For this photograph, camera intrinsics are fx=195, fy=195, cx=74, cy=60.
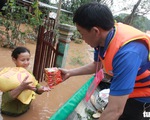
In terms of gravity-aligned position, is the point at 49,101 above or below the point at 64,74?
below

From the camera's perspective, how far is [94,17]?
112 centimetres

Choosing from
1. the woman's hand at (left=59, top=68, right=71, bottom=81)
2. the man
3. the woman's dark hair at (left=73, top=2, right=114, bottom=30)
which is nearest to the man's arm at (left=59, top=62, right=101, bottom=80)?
the woman's hand at (left=59, top=68, right=71, bottom=81)

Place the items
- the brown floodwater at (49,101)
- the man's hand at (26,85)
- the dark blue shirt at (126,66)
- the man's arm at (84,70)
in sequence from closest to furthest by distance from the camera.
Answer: the dark blue shirt at (126,66), the man's arm at (84,70), the man's hand at (26,85), the brown floodwater at (49,101)

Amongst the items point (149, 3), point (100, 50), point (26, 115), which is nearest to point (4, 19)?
point (26, 115)

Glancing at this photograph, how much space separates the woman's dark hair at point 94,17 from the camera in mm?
1118

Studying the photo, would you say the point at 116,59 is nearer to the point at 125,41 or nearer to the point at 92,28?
the point at 125,41

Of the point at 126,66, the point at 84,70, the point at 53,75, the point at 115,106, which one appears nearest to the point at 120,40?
the point at 126,66

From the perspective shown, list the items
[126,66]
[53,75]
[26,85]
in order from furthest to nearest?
[26,85] < [53,75] < [126,66]

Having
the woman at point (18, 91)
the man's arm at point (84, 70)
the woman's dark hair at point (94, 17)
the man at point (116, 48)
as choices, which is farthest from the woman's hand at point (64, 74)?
the woman's dark hair at point (94, 17)

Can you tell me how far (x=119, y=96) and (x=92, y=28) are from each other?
16.4 inches

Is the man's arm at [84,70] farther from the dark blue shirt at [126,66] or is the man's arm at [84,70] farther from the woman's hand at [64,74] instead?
the dark blue shirt at [126,66]

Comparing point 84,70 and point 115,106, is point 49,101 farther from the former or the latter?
point 115,106

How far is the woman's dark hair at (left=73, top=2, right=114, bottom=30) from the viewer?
112cm

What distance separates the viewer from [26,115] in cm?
275
